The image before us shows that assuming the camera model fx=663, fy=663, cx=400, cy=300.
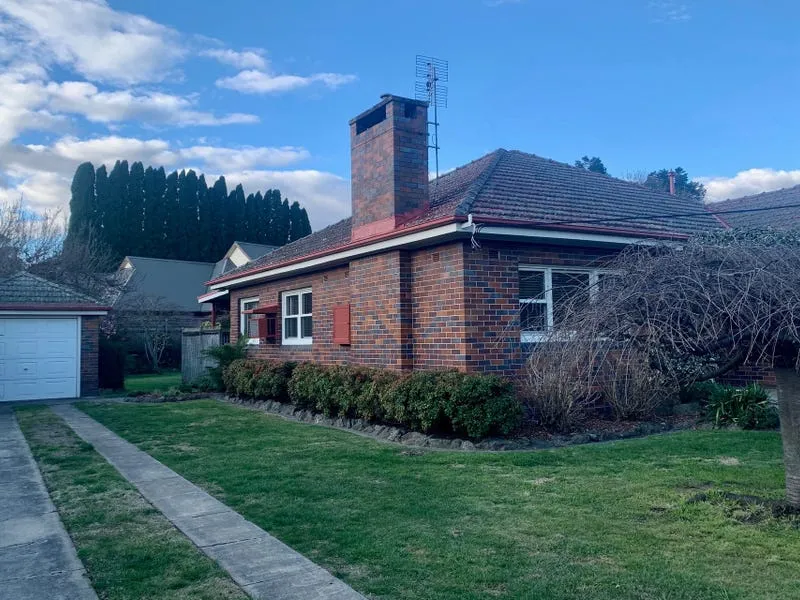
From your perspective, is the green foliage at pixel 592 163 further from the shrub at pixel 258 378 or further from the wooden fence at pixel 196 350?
the shrub at pixel 258 378

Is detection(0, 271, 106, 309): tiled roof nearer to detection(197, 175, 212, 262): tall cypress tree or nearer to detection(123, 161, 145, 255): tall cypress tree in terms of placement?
detection(123, 161, 145, 255): tall cypress tree

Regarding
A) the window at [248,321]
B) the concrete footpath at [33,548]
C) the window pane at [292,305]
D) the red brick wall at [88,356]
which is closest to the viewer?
the concrete footpath at [33,548]

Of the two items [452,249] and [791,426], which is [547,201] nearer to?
[452,249]

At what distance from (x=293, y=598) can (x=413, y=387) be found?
237 inches

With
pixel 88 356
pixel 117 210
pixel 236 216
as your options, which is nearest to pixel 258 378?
pixel 88 356

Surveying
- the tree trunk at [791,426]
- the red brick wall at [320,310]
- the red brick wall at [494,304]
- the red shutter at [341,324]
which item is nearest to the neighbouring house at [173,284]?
the red brick wall at [320,310]

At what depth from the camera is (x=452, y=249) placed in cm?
1060

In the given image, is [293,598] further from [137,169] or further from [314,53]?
[137,169]

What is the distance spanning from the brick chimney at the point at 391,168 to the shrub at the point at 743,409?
235 inches

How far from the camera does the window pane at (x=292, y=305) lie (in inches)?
645

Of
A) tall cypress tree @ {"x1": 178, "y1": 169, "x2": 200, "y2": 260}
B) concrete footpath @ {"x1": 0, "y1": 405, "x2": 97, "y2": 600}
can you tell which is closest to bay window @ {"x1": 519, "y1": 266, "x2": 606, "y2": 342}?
concrete footpath @ {"x1": 0, "y1": 405, "x2": 97, "y2": 600}

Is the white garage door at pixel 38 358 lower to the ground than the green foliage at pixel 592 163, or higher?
lower

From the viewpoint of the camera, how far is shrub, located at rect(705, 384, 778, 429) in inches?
397

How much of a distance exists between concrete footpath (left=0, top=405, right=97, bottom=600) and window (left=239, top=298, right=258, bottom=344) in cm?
1038
